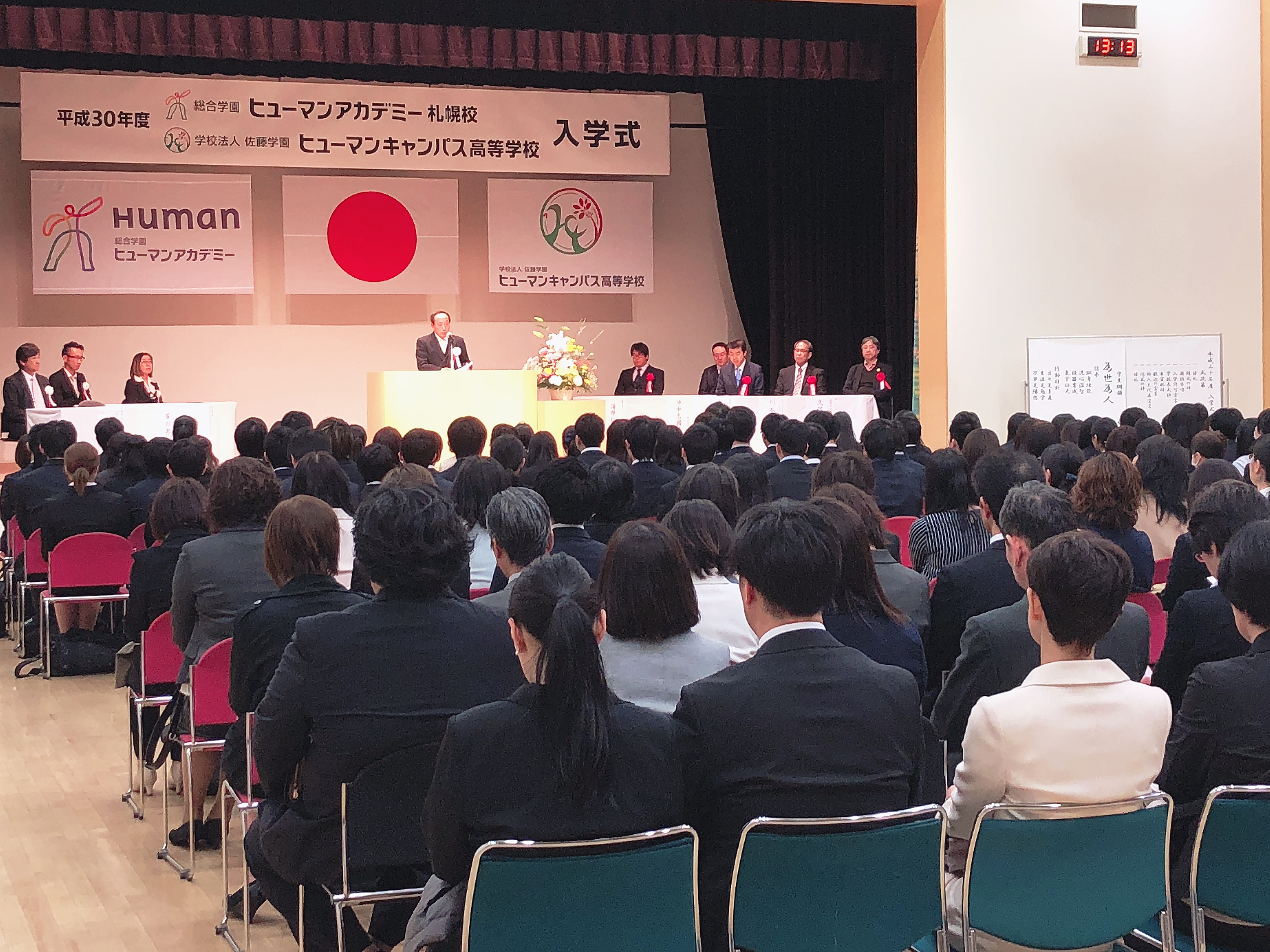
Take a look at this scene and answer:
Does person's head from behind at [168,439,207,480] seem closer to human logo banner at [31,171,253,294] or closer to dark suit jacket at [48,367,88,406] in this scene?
dark suit jacket at [48,367,88,406]

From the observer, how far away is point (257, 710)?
279 cm

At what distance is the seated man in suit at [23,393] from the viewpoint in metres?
11.1

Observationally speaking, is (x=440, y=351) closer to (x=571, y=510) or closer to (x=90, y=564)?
(x=90, y=564)

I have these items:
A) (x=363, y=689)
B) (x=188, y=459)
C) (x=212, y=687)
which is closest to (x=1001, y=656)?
(x=363, y=689)

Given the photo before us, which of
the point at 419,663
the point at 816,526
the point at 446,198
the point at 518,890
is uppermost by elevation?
the point at 446,198

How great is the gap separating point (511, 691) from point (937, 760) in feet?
2.74

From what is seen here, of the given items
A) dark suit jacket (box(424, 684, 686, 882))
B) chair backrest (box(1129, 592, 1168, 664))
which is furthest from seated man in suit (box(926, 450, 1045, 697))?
dark suit jacket (box(424, 684, 686, 882))

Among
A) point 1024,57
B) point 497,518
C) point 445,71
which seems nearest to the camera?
point 497,518

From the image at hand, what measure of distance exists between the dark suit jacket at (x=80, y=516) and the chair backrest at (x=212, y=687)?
2.79 meters

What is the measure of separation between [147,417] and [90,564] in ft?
14.3

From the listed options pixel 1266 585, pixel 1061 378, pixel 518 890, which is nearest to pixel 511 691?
pixel 518 890

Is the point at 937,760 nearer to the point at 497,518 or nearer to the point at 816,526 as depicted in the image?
the point at 816,526

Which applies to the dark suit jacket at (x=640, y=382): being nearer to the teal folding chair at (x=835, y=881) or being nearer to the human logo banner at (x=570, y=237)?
the human logo banner at (x=570, y=237)

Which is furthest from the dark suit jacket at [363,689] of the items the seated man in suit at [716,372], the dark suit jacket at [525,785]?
the seated man in suit at [716,372]
